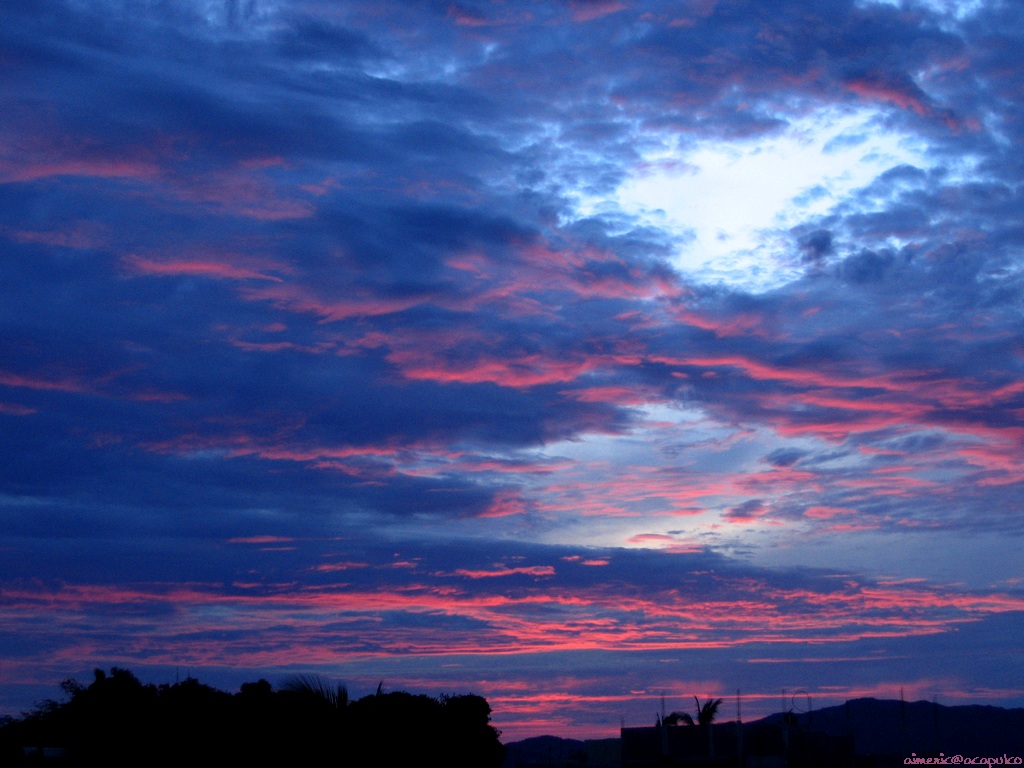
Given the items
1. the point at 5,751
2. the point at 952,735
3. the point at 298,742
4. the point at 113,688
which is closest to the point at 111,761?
the point at 5,751

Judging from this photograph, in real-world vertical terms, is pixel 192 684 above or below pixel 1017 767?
above

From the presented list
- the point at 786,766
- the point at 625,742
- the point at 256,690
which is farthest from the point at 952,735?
the point at 256,690

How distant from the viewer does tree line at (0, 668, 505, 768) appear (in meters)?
25.2

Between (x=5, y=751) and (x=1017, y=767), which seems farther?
(x=1017, y=767)

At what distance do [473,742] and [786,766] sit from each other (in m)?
16.3

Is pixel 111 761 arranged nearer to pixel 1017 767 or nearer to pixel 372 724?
pixel 372 724

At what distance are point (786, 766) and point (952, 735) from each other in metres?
62.8

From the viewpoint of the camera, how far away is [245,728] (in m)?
33.4

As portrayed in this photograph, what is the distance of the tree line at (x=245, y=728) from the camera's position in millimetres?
25237

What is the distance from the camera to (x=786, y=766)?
49.8m

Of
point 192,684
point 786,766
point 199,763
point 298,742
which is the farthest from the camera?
point 192,684

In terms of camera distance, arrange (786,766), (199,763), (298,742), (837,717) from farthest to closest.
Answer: (837,717) < (786,766) < (199,763) < (298,742)

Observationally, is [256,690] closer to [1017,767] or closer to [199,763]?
[199,763]

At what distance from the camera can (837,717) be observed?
12406 cm
